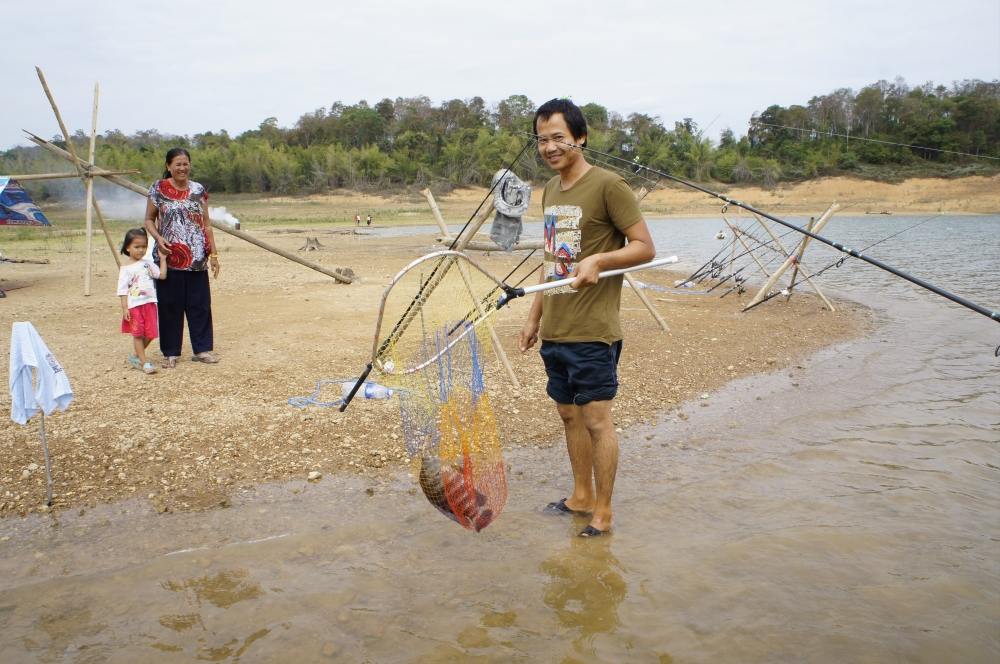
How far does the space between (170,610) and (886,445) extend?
4.58 metres

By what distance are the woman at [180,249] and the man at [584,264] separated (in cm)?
380

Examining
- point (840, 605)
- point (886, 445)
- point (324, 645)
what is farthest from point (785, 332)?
point (324, 645)

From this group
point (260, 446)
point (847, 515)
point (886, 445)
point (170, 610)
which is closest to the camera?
point (170, 610)

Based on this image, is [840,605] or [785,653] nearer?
[785,653]

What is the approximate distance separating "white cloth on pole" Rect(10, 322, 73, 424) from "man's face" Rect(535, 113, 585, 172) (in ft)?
8.97

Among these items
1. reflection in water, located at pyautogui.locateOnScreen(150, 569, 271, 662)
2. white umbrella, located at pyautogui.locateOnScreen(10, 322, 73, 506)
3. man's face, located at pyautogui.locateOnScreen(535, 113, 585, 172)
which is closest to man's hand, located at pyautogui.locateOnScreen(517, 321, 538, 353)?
man's face, located at pyautogui.locateOnScreen(535, 113, 585, 172)

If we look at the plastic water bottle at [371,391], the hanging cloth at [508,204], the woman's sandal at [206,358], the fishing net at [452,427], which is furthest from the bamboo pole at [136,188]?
the fishing net at [452,427]

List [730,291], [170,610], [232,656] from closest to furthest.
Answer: [232,656], [170,610], [730,291]

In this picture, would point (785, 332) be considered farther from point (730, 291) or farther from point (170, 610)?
point (170, 610)

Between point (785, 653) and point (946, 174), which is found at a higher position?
point (946, 174)

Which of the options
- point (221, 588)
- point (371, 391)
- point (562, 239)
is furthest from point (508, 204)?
point (221, 588)

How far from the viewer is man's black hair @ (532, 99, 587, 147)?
119 inches

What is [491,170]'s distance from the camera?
1852 inches

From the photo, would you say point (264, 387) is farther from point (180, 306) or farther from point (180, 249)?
point (180, 249)
